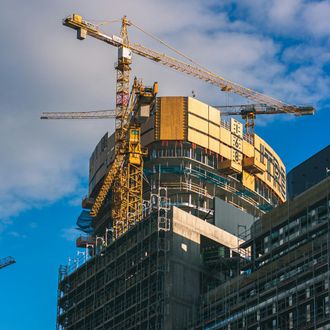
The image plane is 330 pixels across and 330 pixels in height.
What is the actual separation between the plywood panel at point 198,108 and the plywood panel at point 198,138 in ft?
10.8

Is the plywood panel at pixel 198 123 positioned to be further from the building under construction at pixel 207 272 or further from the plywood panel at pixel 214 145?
the building under construction at pixel 207 272

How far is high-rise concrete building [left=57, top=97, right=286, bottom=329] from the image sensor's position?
513 ft

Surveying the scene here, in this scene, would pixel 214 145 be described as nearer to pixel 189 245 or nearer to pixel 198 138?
pixel 198 138

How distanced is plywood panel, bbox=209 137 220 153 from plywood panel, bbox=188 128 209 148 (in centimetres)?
86

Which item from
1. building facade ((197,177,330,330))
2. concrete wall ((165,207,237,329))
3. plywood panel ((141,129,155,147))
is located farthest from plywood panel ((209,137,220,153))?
building facade ((197,177,330,330))

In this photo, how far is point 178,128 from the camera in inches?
7594

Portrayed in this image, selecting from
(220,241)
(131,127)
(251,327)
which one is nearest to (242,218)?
(220,241)

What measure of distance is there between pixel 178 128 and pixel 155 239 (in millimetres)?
37177

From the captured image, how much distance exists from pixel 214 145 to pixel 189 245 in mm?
39314

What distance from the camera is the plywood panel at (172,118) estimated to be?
192625mm

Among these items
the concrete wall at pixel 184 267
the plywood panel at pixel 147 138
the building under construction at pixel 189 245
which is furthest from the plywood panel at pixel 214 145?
A: the concrete wall at pixel 184 267

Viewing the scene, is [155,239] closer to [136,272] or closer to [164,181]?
[136,272]

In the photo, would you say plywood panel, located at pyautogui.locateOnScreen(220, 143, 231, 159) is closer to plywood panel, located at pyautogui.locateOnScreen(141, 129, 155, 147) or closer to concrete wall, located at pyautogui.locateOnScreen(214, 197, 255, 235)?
plywood panel, located at pyautogui.locateOnScreen(141, 129, 155, 147)

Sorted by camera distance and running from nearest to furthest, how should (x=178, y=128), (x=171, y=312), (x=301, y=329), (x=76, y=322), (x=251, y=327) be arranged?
(x=301, y=329) < (x=251, y=327) < (x=171, y=312) < (x=76, y=322) < (x=178, y=128)
